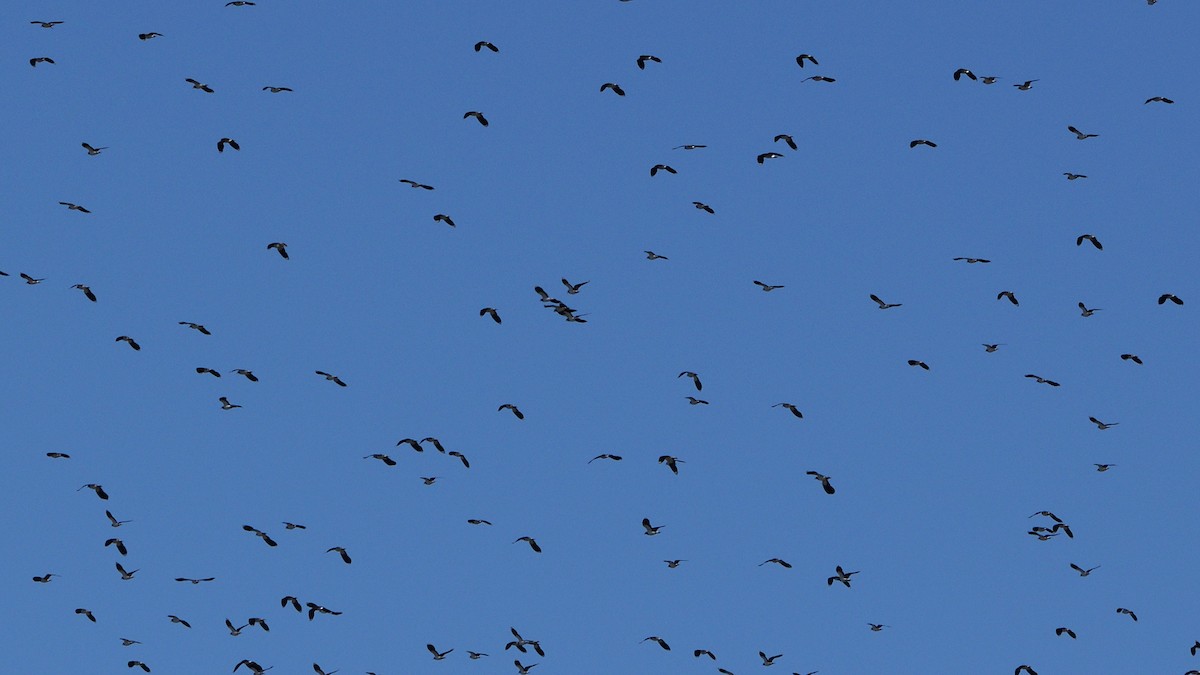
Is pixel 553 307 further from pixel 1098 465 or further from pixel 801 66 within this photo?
pixel 1098 465

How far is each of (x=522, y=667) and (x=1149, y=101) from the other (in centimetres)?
4387

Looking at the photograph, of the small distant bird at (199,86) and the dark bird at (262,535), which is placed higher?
the small distant bird at (199,86)

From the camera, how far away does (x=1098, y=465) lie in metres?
132

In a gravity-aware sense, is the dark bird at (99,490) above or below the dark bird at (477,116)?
below

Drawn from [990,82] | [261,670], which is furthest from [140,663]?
[990,82]

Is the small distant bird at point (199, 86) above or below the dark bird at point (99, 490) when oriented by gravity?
above

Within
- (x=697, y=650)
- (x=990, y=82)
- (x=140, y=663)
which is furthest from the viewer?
(x=140, y=663)

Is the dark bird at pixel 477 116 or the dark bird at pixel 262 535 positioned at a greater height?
the dark bird at pixel 477 116

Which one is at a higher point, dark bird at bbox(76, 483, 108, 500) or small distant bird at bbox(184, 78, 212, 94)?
small distant bird at bbox(184, 78, 212, 94)

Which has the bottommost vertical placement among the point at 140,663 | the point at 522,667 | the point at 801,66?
the point at 140,663

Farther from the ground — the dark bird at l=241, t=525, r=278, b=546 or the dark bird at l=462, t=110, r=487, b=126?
the dark bird at l=462, t=110, r=487, b=126

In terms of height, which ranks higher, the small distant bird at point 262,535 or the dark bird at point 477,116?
the dark bird at point 477,116

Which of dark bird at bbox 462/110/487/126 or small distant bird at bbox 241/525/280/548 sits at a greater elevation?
dark bird at bbox 462/110/487/126

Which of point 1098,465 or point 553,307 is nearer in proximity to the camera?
point 553,307
